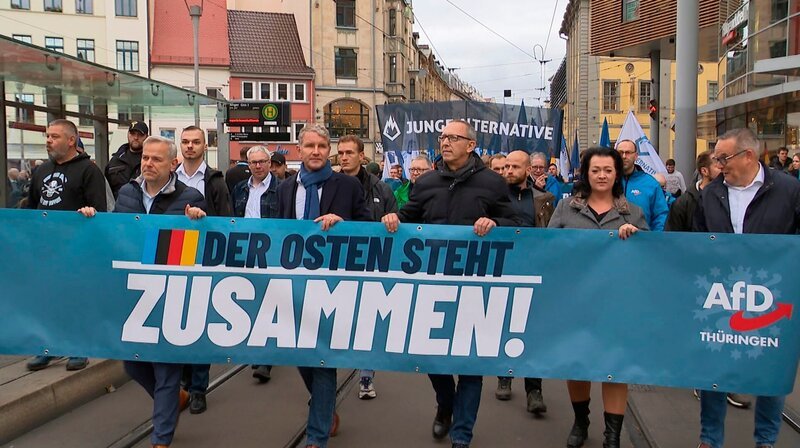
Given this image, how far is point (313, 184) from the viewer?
15.4ft

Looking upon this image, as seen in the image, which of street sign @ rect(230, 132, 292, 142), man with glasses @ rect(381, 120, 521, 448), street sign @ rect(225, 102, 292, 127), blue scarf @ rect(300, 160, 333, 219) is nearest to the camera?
man with glasses @ rect(381, 120, 521, 448)

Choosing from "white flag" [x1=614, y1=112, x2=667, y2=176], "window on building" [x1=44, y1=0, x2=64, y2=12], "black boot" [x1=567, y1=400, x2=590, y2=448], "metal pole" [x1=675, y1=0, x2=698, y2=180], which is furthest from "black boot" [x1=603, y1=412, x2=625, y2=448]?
"window on building" [x1=44, y1=0, x2=64, y2=12]

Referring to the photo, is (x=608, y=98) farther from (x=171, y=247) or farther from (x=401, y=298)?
(x=171, y=247)

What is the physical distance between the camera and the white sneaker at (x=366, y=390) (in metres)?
5.89

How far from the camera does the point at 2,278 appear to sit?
4.67 m

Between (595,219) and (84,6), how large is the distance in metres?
50.1

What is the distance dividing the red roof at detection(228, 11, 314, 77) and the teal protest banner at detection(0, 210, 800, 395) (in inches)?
1968

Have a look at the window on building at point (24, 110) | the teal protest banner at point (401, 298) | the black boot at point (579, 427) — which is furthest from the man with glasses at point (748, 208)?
the window on building at point (24, 110)

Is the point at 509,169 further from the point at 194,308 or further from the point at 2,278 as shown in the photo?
the point at 2,278

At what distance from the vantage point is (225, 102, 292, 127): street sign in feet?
88.9

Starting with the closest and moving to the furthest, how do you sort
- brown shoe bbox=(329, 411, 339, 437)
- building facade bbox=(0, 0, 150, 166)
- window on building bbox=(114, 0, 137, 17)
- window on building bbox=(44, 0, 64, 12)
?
brown shoe bbox=(329, 411, 339, 437), building facade bbox=(0, 0, 150, 166), window on building bbox=(44, 0, 64, 12), window on building bbox=(114, 0, 137, 17)

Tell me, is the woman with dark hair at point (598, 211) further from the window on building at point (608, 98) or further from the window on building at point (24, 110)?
the window on building at point (608, 98)

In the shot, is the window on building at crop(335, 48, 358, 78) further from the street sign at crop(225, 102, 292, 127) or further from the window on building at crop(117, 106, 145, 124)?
the window on building at crop(117, 106, 145, 124)

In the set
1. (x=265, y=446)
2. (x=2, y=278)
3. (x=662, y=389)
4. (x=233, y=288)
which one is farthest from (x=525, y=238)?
(x=2, y=278)
